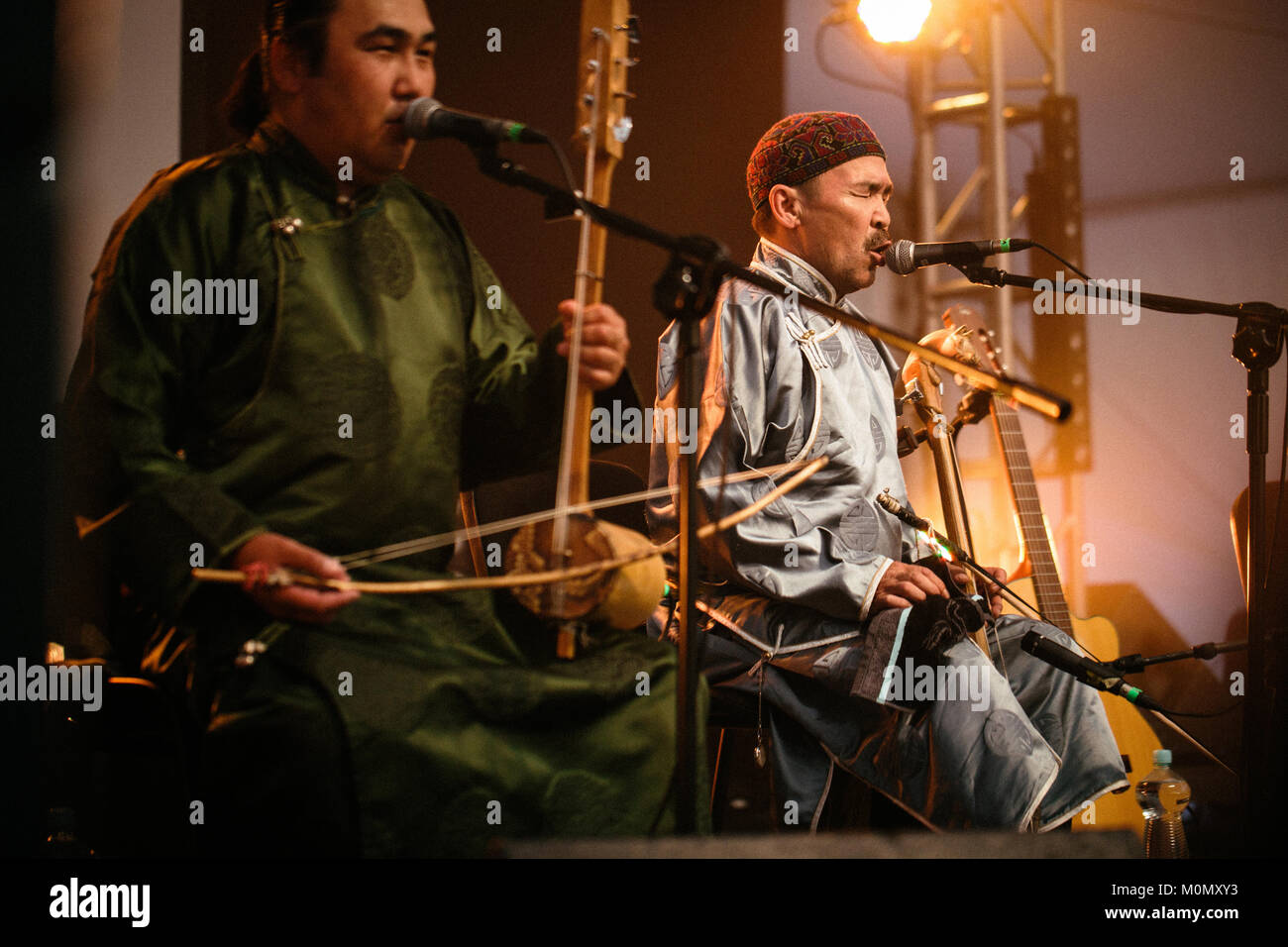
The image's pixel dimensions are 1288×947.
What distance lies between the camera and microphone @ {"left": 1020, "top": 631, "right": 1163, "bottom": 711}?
213cm

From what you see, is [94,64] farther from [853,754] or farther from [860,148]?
[853,754]

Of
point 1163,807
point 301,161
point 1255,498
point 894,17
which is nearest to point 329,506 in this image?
point 301,161

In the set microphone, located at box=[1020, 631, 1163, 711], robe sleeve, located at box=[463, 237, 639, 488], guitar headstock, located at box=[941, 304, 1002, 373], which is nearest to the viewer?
robe sleeve, located at box=[463, 237, 639, 488]

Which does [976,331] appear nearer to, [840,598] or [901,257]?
[901,257]

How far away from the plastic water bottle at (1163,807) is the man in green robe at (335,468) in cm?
180

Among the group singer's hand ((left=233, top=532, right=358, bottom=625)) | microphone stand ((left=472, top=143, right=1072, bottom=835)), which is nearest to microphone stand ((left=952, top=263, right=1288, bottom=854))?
microphone stand ((left=472, top=143, right=1072, bottom=835))

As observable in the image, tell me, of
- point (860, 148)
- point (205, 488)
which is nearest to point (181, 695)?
point (205, 488)

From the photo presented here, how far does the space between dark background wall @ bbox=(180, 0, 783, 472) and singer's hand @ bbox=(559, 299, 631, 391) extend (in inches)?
39.5

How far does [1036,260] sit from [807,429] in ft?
9.24

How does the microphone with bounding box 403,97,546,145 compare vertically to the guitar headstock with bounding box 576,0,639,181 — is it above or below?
below

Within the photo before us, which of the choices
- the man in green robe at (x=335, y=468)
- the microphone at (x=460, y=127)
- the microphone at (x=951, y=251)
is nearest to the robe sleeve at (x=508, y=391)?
the man in green robe at (x=335, y=468)

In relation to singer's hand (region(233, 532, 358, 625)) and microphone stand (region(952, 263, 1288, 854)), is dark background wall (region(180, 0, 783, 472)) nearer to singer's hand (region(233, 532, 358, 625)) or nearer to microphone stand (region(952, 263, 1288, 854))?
microphone stand (region(952, 263, 1288, 854))

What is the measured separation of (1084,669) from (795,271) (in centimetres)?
108

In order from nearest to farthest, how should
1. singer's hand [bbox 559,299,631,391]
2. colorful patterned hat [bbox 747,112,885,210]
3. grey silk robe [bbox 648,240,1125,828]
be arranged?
singer's hand [bbox 559,299,631,391]
grey silk robe [bbox 648,240,1125,828]
colorful patterned hat [bbox 747,112,885,210]
